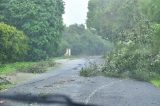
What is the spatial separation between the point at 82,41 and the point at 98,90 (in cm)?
7519

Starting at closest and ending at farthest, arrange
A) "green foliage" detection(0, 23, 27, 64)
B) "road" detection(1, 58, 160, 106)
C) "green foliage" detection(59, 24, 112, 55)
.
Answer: "road" detection(1, 58, 160, 106) < "green foliage" detection(0, 23, 27, 64) < "green foliage" detection(59, 24, 112, 55)

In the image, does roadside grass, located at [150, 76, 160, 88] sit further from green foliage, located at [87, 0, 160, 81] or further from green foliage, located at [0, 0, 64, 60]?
green foliage, located at [0, 0, 64, 60]

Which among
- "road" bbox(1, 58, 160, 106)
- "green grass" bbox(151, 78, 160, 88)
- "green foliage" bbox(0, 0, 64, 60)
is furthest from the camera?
"green foliage" bbox(0, 0, 64, 60)

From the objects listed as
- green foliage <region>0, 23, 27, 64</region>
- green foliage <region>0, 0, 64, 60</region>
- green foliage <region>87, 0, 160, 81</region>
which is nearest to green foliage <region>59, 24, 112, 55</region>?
green foliage <region>0, 0, 64, 60</region>

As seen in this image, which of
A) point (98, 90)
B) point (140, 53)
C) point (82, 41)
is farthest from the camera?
point (82, 41)

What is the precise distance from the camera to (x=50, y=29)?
222ft

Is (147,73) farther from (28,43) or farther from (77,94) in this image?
(28,43)

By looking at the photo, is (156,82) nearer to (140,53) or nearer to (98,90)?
(140,53)

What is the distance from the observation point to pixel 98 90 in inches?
1289

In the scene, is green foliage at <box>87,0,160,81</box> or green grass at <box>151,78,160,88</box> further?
green foliage at <box>87,0,160,81</box>

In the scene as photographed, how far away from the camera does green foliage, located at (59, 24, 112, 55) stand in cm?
10447

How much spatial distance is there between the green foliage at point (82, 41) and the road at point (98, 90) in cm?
6016

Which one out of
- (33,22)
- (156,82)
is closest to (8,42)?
(156,82)

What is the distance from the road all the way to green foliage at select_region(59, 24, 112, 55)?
6016 centimetres
